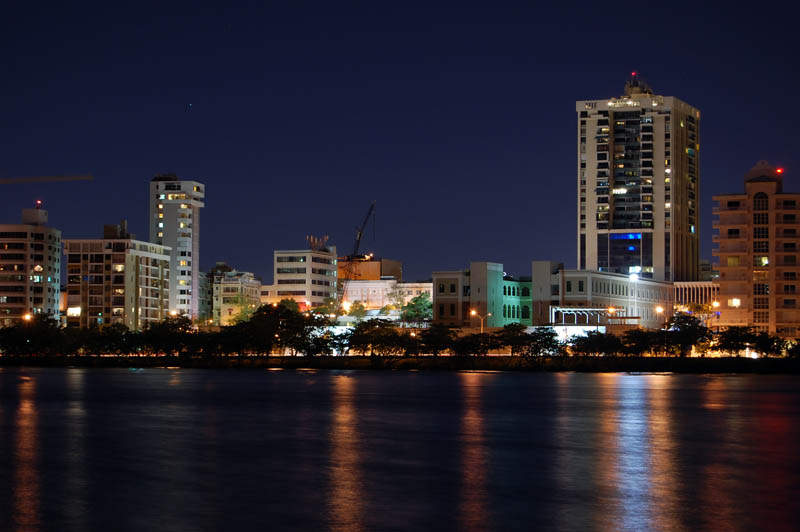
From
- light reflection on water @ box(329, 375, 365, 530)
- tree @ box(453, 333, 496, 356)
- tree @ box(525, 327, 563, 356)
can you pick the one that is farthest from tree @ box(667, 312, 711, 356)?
light reflection on water @ box(329, 375, 365, 530)

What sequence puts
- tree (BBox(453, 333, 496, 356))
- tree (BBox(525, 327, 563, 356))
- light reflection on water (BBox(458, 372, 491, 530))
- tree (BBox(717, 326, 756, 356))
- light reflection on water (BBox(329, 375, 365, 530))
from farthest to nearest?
1. tree (BBox(453, 333, 496, 356))
2. tree (BBox(525, 327, 563, 356))
3. tree (BBox(717, 326, 756, 356))
4. light reflection on water (BBox(458, 372, 491, 530))
5. light reflection on water (BBox(329, 375, 365, 530))

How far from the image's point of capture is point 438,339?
162000mm

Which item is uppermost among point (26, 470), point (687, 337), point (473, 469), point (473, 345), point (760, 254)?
point (760, 254)

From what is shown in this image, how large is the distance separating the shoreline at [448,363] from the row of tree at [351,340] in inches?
56.6

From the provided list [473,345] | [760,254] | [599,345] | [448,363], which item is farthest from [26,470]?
[760,254]

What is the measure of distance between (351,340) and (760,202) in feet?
216

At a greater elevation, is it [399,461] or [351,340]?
[351,340]

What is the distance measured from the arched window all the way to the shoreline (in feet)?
106

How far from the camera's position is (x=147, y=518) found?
1411 inches

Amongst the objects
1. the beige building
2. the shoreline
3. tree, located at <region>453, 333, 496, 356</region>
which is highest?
the beige building

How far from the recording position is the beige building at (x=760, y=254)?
171375mm

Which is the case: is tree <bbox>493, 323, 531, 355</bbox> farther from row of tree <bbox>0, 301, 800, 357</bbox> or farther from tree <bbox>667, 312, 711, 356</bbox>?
tree <bbox>667, 312, 711, 356</bbox>

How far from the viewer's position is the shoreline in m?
148

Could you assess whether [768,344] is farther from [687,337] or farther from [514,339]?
[514,339]
